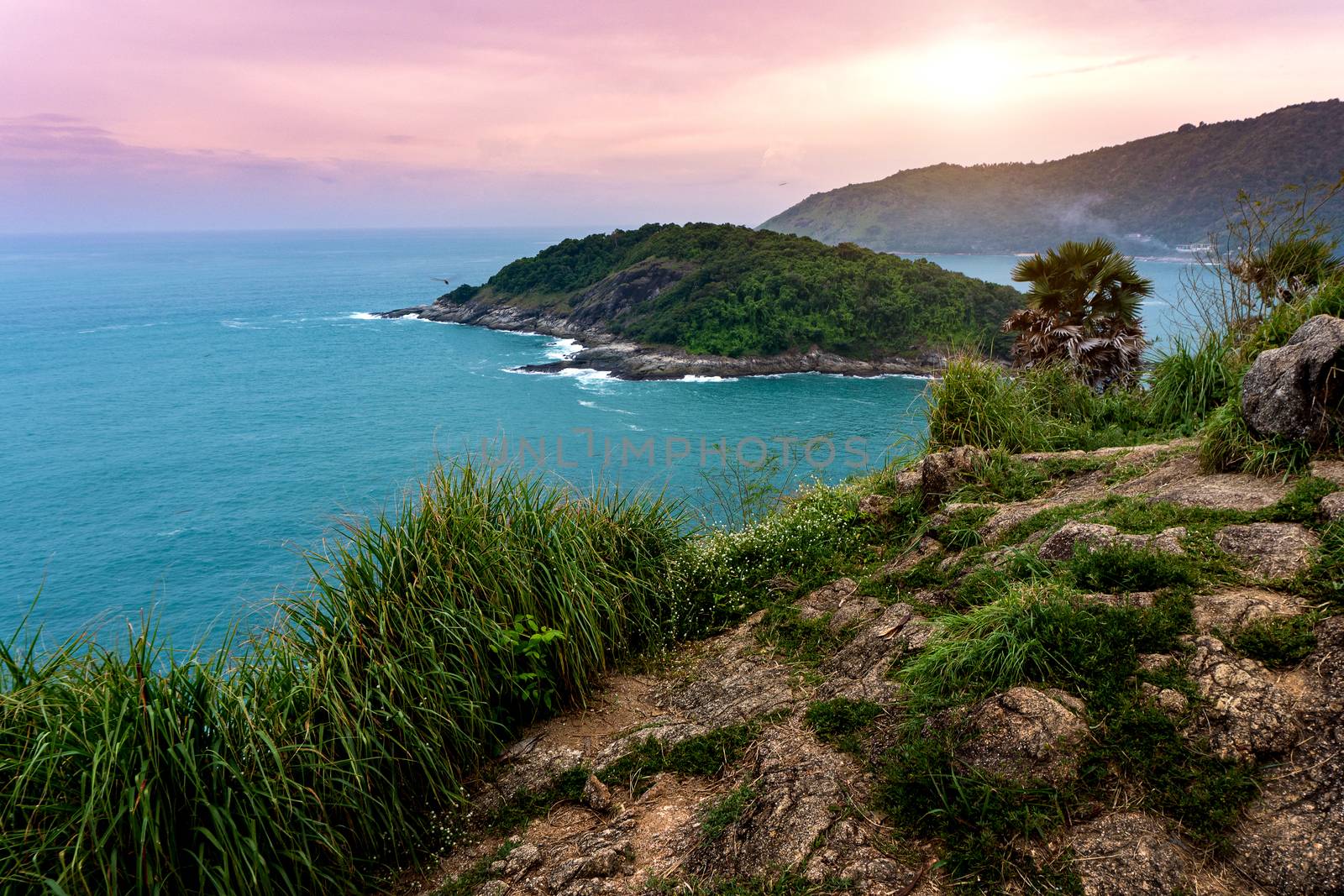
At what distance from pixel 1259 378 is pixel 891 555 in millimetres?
3021

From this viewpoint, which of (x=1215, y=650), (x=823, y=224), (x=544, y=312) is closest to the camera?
(x=1215, y=650)

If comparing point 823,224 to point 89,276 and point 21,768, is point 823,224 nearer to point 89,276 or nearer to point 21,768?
point 89,276

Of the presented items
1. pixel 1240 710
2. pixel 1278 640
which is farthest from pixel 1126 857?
pixel 1278 640

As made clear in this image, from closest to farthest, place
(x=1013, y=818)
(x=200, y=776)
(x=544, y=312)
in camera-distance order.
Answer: (x=1013, y=818), (x=200, y=776), (x=544, y=312)

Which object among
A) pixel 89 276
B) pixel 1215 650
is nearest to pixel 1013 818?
pixel 1215 650

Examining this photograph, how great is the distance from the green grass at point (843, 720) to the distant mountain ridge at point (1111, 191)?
6108 centimetres

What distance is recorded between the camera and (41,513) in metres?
42.5

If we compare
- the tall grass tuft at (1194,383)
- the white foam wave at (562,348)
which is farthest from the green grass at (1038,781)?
the white foam wave at (562,348)

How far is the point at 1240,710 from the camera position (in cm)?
328

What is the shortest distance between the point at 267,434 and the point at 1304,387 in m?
62.2

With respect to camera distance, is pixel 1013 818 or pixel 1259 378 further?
pixel 1259 378

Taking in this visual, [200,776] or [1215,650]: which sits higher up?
[1215,650]

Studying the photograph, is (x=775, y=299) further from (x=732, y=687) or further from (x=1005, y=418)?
(x=732, y=687)

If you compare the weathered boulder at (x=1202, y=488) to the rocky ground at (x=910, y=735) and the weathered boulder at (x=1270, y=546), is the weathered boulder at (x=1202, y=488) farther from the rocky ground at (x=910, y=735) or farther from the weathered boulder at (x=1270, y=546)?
the weathered boulder at (x=1270, y=546)
